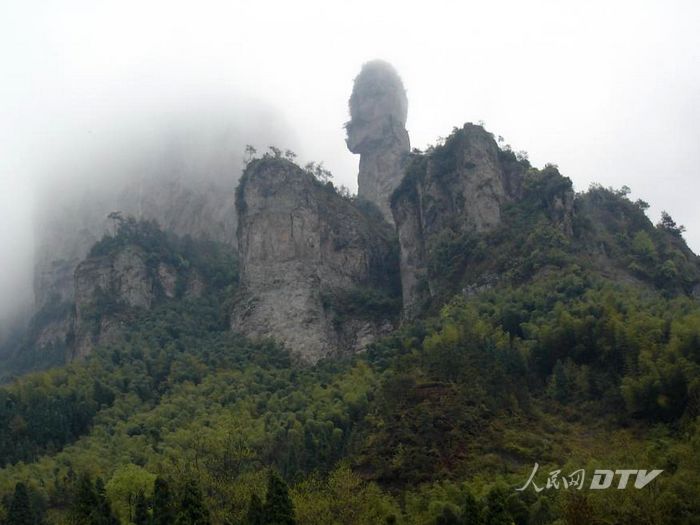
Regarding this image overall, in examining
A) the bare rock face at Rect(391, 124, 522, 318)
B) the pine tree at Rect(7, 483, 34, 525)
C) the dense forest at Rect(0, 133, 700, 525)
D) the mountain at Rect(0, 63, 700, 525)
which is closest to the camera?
the dense forest at Rect(0, 133, 700, 525)

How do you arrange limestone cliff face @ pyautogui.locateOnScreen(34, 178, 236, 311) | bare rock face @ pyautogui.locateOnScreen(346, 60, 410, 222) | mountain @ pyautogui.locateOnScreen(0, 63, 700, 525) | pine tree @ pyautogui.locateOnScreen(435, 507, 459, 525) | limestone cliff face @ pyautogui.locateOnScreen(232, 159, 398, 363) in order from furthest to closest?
bare rock face @ pyautogui.locateOnScreen(346, 60, 410, 222), limestone cliff face @ pyautogui.locateOnScreen(34, 178, 236, 311), limestone cliff face @ pyautogui.locateOnScreen(232, 159, 398, 363), mountain @ pyautogui.locateOnScreen(0, 63, 700, 525), pine tree @ pyautogui.locateOnScreen(435, 507, 459, 525)

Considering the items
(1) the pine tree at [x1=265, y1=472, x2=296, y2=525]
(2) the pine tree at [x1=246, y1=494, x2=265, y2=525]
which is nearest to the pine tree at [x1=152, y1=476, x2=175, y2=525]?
(2) the pine tree at [x1=246, y1=494, x2=265, y2=525]

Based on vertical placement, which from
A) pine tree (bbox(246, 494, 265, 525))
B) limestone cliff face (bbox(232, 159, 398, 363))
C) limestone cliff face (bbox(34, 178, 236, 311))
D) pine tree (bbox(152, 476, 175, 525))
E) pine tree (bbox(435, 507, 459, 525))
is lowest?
pine tree (bbox(435, 507, 459, 525))

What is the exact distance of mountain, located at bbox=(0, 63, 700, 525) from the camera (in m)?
43.4

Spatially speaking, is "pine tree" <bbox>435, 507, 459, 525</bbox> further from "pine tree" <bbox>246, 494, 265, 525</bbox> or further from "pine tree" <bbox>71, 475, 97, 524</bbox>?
"pine tree" <bbox>71, 475, 97, 524</bbox>

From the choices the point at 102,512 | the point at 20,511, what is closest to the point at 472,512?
the point at 102,512

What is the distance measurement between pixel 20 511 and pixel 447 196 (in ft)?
178

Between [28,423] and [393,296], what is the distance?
38.9m

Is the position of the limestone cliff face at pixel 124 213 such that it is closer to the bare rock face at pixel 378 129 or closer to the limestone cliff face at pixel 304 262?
the bare rock face at pixel 378 129

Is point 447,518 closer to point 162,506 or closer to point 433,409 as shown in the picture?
point 162,506

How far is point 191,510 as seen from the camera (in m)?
39.9

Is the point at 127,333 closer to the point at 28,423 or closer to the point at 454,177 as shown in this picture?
the point at 28,423

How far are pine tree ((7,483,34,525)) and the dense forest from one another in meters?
0.19

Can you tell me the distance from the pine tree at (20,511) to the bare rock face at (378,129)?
269ft
